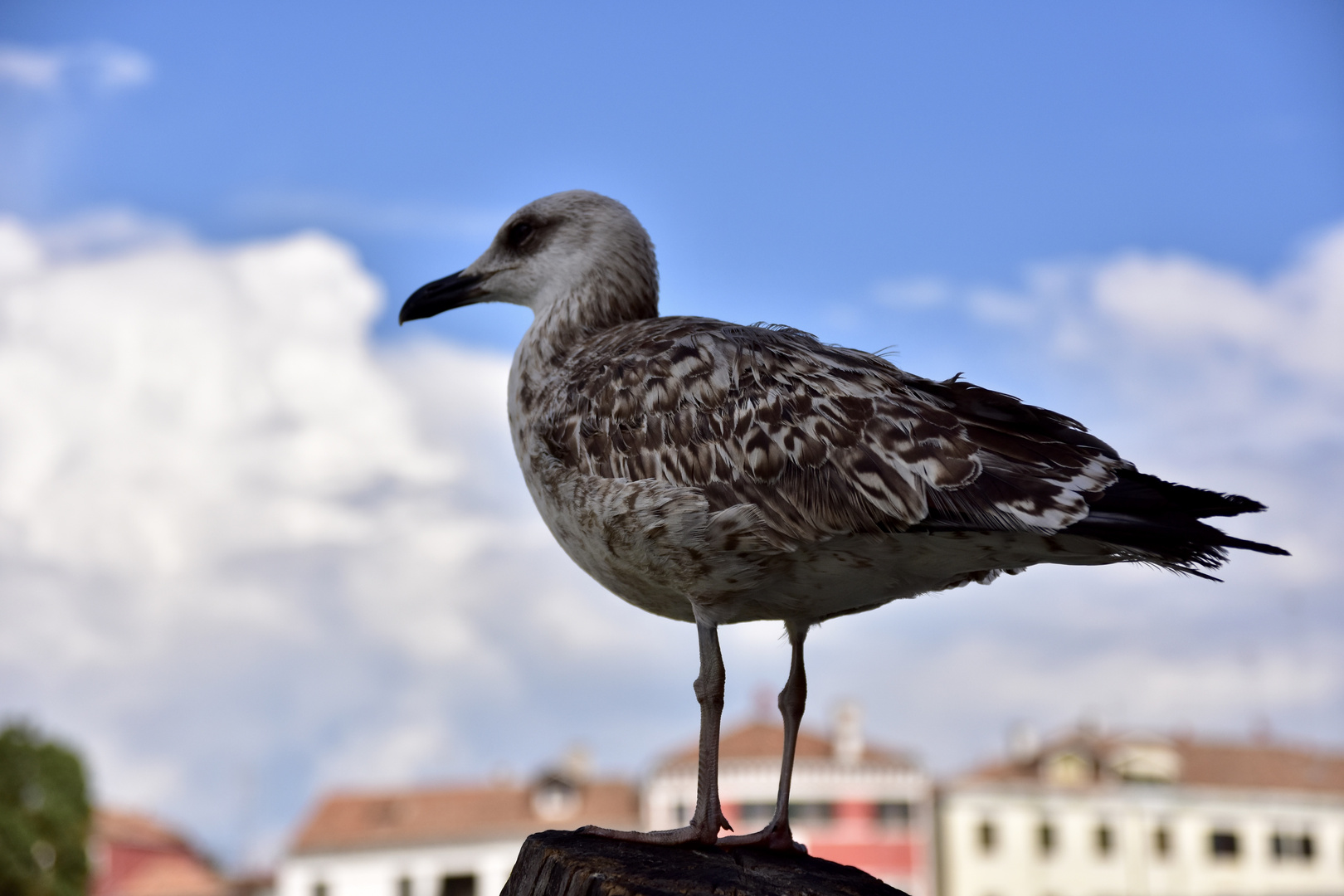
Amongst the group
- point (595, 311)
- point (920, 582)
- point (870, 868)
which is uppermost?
point (595, 311)

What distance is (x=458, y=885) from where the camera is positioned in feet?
166

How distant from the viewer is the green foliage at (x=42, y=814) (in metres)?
35.7

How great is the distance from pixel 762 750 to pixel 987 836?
10266mm

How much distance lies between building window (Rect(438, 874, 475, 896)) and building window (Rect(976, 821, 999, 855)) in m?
19.5

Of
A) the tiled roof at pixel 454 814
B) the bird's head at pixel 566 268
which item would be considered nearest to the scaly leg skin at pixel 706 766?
the bird's head at pixel 566 268

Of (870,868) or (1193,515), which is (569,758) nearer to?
(870,868)

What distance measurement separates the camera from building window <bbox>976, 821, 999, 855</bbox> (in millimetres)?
50219

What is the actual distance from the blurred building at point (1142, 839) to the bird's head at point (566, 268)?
48.6 m

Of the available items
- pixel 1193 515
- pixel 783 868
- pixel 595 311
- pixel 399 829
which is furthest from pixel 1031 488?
pixel 399 829

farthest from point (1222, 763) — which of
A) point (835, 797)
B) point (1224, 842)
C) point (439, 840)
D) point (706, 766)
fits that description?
point (706, 766)

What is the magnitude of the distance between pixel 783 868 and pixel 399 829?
5012cm

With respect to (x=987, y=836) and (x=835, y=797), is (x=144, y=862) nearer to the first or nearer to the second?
(x=835, y=797)

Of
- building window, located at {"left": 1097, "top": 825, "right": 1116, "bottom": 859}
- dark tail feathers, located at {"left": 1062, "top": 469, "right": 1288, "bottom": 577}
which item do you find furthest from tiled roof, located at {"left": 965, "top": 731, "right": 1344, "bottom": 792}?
dark tail feathers, located at {"left": 1062, "top": 469, "right": 1288, "bottom": 577}

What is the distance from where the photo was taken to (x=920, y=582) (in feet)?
13.0
